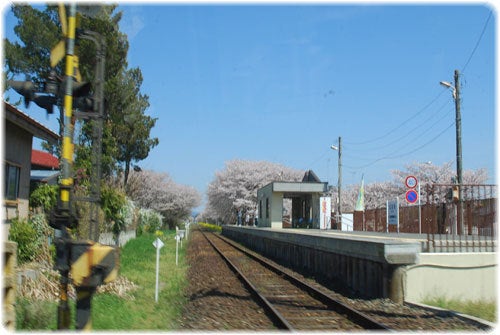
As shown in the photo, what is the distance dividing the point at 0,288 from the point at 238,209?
67.0 meters

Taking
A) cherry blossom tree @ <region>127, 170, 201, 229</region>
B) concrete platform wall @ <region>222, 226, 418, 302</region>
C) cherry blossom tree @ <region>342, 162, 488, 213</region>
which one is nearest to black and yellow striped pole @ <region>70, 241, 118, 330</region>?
concrete platform wall @ <region>222, 226, 418, 302</region>

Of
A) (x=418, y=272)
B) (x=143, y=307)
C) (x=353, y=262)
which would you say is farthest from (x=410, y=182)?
(x=143, y=307)

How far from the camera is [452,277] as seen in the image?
960cm

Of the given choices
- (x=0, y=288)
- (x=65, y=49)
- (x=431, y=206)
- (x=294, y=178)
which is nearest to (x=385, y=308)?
(x=431, y=206)

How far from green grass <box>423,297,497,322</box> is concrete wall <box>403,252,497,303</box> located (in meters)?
0.10

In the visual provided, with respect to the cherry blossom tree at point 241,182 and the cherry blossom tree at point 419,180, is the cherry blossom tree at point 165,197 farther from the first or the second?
the cherry blossom tree at point 419,180

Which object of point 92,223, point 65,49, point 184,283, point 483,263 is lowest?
point 184,283

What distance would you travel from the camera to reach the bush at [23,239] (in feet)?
33.3

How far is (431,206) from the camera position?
13.3m

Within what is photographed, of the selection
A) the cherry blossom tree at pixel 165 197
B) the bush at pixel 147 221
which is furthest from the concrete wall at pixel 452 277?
the cherry blossom tree at pixel 165 197

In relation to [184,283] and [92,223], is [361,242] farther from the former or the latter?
[92,223]

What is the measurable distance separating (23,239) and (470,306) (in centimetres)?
873

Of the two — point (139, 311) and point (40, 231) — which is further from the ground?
point (40, 231)

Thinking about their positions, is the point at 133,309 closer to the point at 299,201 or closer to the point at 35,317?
the point at 35,317
